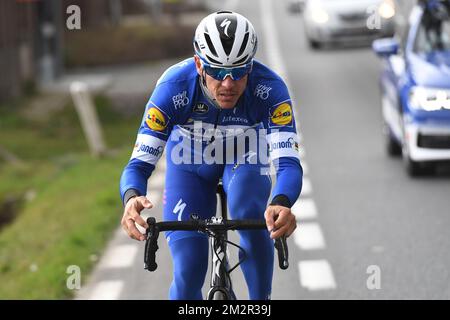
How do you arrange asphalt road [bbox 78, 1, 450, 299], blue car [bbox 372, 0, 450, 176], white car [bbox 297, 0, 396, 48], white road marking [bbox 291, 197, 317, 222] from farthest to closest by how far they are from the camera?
white car [bbox 297, 0, 396, 48] < blue car [bbox 372, 0, 450, 176] < white road marking [bbox 291, 197, 317, 222] < asphalt road [bbox 78, 1, 450, 299]

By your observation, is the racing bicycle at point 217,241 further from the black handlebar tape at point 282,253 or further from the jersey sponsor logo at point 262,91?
the jersey sponsor logo at point 262,91

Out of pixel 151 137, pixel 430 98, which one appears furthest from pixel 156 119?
pixel 430 98

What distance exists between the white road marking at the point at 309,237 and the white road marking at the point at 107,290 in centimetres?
182

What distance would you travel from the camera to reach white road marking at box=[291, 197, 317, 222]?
11.9m

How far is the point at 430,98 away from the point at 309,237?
2.48 metres

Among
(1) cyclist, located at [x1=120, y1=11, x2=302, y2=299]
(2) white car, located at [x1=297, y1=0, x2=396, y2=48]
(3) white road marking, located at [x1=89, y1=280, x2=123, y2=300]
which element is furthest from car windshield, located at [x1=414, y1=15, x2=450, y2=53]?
(2) white car, located at [x1=297, y1=0, x2=396, y2=48]

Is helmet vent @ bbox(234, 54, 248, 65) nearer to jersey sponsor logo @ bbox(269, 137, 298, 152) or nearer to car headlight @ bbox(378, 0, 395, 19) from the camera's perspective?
jersey sponsor logo @ bbox(269, 137, 298, 152)

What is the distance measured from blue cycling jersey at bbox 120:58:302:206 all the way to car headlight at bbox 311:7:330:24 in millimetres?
22236

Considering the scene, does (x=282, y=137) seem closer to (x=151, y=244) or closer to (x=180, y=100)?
(x=180, y=100)

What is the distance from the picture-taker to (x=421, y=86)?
12578 mm

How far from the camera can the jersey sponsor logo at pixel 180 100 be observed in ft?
20.9

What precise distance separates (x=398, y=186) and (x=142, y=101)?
39.4ft

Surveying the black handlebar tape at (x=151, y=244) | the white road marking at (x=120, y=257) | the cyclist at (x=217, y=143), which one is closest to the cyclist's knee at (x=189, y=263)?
the cyclist at (x=217, y=143)

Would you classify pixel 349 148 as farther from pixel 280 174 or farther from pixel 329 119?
pixel 280 174
